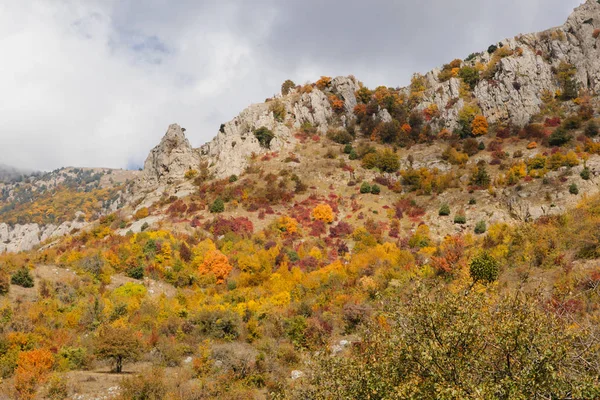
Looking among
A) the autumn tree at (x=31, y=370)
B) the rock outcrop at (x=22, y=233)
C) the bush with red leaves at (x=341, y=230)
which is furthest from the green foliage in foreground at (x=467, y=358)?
the rock outcrop at (x=22, y=233)

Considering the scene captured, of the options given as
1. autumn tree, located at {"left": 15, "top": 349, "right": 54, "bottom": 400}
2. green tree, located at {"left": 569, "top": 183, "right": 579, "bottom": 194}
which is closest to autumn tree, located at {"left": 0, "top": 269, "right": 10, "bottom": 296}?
autumn tree, located at {"left": 15, "top": 349, "right": 54, "bottom": 400}

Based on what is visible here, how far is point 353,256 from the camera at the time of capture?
30453 mm

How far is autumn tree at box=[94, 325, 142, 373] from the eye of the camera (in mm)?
14594

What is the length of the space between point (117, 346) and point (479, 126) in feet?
160

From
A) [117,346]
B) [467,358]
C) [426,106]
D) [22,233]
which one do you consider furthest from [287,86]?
[22,233]

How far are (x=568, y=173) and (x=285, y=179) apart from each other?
1165 inches

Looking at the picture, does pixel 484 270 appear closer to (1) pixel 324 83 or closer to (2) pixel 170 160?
(2) pixel 170 160

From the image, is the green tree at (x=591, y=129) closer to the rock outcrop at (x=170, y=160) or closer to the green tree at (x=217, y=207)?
the green tree at (x=217, y=207)

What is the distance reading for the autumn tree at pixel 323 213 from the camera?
122 feet

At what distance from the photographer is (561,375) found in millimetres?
5277

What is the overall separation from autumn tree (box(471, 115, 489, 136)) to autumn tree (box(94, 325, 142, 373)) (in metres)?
47.5

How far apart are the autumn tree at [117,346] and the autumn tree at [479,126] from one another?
47488mm

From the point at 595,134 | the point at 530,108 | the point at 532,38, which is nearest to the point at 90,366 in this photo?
the point at 595,134

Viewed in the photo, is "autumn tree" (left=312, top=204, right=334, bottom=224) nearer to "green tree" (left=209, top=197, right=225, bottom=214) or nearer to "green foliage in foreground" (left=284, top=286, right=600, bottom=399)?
"green tree" (left=209, top=197, right=225, bottom=214)
